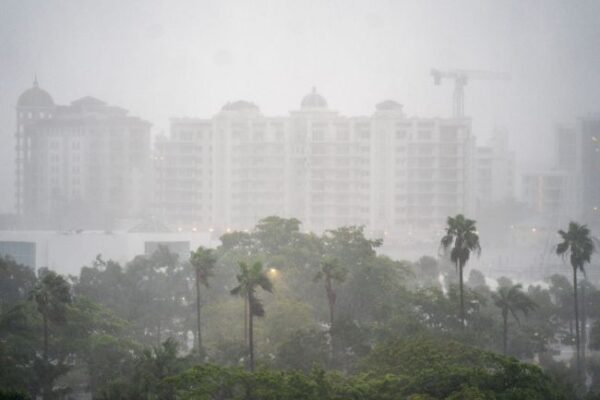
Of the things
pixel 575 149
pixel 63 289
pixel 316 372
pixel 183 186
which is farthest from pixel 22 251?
pixel 575 149

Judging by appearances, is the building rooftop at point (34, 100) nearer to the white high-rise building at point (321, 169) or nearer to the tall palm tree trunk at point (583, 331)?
the white high-rise building at point (321, 169)

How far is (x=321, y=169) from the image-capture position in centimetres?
14950

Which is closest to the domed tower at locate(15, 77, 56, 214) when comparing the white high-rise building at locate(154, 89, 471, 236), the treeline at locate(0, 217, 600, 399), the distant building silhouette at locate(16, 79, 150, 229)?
the distant building silhouette at locate(16, 79, 150, 229)

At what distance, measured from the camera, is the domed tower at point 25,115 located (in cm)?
17562

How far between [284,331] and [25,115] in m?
140

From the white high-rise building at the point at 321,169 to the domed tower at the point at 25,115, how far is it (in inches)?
1500

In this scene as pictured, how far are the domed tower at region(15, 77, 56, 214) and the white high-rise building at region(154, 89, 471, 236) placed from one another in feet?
125

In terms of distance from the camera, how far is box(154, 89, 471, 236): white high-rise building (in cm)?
14788

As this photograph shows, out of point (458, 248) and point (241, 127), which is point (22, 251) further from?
point (458, 248)

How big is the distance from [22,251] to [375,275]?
56653mm

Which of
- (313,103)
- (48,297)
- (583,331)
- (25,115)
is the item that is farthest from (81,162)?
(48,297)

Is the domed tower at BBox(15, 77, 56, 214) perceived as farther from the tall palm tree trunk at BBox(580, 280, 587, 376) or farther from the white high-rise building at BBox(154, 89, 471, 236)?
the tall palm tree trunk at BBox(580, 280, 587, 376)

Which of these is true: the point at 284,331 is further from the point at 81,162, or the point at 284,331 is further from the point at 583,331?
the point at 81,162

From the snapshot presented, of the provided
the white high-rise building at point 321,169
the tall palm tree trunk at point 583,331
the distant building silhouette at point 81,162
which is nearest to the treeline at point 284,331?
the tall palm tree trunk at point 583,331
